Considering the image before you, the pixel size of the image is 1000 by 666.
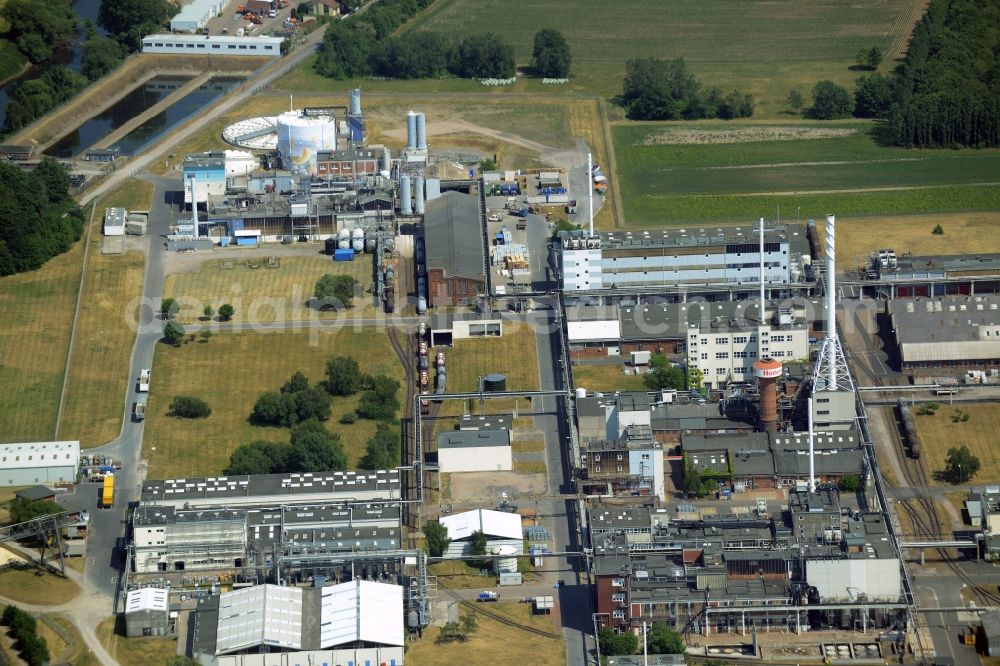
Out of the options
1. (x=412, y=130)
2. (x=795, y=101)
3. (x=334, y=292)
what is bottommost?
(x=334, y=292)

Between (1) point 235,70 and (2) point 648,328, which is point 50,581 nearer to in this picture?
(2) point 648,328

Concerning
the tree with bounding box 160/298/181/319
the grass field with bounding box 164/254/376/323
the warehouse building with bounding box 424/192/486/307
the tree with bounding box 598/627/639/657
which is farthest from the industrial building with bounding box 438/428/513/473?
the tree with bounding box 160/298/181/319

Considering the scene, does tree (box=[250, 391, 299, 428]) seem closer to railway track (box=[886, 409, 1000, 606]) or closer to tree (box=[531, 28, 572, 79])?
railway track (box=[886, 409, 1000, 606])

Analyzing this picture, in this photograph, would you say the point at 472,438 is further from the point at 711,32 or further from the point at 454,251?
the point at 711,32

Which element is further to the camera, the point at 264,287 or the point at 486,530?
the point at 264,287

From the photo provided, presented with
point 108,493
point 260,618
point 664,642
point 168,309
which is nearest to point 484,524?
point 664,642

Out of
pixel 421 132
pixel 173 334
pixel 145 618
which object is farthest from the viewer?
pixel 421 132

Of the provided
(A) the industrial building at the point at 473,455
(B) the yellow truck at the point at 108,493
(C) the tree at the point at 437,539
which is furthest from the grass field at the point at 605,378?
(B) the yellow truck at the point at 108,493
